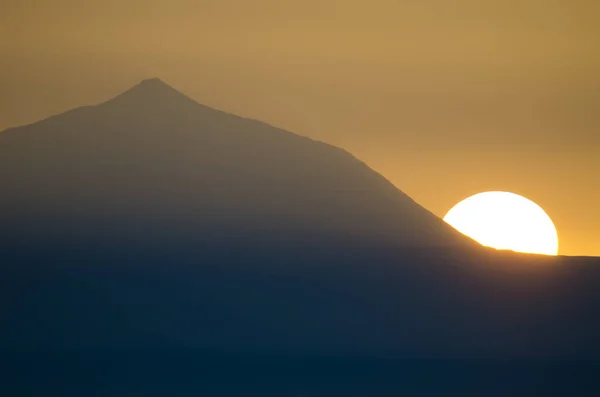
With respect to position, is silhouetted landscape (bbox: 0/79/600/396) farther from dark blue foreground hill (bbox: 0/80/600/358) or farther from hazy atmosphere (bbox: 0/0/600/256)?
hazy atmosphere (bbox: 0/0/600/256)

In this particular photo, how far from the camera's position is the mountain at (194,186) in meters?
3.67

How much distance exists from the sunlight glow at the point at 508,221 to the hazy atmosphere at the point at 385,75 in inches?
1.9

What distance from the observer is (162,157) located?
13.0ft

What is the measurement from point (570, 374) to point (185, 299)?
201 centimetres

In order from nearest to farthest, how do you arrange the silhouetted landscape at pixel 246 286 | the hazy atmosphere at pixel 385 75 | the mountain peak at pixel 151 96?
1. the silhouetted landscape at pixel 246 286
2. the hazy atmosphere at pixel 385 75
3. the mountain peak at pixel 151 96

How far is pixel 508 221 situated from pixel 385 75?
103 cm

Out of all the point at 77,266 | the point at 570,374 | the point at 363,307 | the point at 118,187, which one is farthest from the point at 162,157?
the point at 570,374

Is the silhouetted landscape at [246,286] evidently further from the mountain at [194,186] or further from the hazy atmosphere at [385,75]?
the hazy atmosphere at [385,75]

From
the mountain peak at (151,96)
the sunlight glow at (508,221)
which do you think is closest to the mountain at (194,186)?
the mountain peak at (151,96)

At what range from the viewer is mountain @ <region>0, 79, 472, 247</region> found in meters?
3.67

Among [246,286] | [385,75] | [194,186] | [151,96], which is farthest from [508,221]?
[151,96]

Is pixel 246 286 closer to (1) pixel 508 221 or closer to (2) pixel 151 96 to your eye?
(2) pixel 151 96

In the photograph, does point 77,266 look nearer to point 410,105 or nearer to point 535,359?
point 410,105

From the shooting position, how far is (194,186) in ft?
12.3
